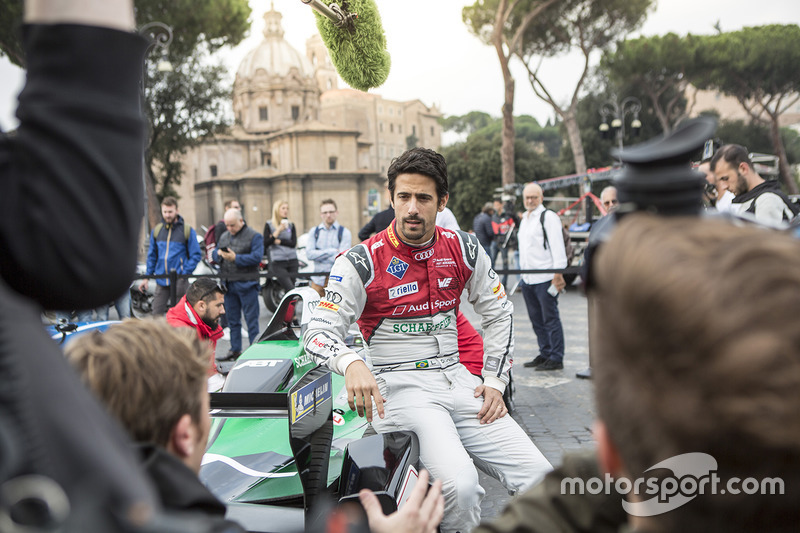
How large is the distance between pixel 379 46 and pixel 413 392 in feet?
5.10

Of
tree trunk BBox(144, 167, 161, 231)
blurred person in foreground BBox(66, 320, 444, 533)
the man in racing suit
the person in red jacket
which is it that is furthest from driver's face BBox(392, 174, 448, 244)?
tree trunk BBox(144, 167, 161, 231)

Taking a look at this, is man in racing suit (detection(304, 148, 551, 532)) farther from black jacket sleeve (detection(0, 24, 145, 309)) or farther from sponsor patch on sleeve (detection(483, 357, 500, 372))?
black jacket sleeve (detection(0, 24, 145, 309))

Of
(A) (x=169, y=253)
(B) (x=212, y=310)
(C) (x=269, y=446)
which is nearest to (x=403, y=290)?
(C) (x=269, y=446)

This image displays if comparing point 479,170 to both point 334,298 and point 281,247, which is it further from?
point 334,298

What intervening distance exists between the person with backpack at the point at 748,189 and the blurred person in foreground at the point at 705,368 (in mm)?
4265

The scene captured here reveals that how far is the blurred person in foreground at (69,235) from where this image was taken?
0.65 m

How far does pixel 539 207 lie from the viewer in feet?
24.6

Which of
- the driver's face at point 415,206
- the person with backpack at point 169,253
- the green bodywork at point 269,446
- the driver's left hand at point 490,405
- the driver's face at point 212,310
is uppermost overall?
the driver's face at point 415,206

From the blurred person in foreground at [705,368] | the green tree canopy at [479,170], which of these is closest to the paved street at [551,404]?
the blurred person in foreground at [705,368]

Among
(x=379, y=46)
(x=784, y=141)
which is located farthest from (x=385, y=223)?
(x=784, y=141)

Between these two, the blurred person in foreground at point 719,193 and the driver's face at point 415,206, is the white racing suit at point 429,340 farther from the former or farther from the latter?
the blurred person in foreground at point 719,193

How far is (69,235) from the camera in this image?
0.78 meters

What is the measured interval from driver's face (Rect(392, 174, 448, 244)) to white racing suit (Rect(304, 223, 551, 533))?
7 cm

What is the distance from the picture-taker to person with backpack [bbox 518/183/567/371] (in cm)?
702
